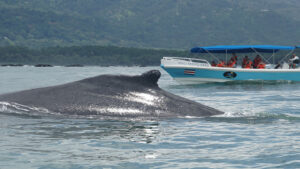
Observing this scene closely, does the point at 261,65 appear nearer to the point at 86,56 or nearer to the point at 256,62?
the point at 256,62

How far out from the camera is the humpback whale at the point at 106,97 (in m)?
9.41

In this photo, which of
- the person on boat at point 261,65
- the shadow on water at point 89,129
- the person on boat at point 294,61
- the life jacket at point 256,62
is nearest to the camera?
the shadow on water at point 89,129

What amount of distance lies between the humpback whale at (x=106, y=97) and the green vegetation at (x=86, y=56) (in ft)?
487

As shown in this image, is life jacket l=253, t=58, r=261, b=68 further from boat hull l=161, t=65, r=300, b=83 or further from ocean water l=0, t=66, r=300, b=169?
ocean water l=0, t=66, r=300, b=169

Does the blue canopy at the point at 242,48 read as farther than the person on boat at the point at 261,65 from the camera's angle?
Yes

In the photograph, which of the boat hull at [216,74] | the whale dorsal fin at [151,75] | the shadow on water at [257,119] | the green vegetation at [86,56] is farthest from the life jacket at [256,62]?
the green vegetation at [86,56]

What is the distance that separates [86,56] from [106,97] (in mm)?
168764

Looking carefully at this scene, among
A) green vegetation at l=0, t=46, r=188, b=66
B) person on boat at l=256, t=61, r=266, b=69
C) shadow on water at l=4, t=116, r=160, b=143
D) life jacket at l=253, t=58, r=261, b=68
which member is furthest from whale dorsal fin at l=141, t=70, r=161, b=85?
green vegetation at l=0, t=46, r=188, b=66

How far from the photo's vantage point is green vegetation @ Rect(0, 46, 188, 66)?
163m

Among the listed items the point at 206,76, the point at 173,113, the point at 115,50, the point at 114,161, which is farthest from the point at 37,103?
the point at 115,50

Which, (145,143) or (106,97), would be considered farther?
(106,97)

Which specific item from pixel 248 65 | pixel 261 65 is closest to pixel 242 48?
pixel 248 65

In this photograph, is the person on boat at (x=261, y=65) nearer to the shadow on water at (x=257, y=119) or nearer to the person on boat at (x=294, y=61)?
the person on boat at (x=294, y=61)

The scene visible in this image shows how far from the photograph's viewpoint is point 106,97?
30.9 feet
